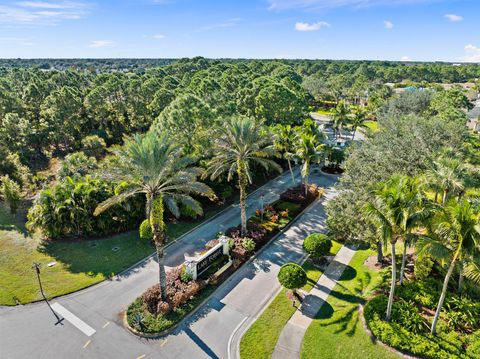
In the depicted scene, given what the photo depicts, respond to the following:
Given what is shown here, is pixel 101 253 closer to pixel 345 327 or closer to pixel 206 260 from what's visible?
pixel 206 260

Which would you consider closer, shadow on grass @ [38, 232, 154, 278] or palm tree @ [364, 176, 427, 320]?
palm tree @ [364, 176, 427, 320]

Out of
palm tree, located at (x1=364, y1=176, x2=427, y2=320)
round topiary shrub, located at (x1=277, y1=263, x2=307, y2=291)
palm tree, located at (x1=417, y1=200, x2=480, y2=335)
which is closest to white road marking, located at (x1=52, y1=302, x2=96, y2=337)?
round topiary shrub, located at (x1=277, y1=263, x2=307, y2=291)

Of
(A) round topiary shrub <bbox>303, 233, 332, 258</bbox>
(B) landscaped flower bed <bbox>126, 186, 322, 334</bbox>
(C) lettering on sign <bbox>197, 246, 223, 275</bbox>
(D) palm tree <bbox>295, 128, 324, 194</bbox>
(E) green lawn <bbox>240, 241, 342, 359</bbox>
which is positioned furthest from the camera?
(D) palm tree <bbox>295, 128, 324, 194</bbox>

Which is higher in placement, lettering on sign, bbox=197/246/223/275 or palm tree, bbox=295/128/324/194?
palm tree, bbox=295/128/324/194

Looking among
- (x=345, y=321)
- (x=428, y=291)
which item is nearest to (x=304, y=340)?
(x=345, y=321)

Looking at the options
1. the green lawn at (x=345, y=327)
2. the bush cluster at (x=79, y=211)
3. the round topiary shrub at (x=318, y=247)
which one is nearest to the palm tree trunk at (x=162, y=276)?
the green lawn at (x=345, y=327)

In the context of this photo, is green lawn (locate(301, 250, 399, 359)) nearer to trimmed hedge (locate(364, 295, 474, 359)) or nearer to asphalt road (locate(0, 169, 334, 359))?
trimmed hedge (locate(364, 295, 474, 359))
